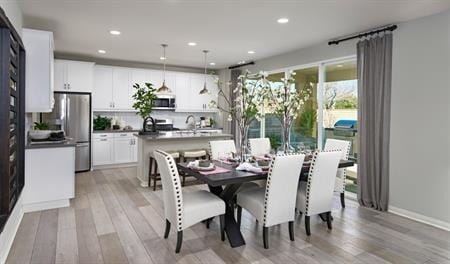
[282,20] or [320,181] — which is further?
[282,20]

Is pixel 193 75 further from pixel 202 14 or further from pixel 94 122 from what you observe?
pixel 202 14

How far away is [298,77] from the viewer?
5.77m

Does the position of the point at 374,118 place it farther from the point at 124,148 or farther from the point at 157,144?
the point at 124,148

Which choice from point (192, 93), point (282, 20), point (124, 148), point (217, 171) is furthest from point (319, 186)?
point (192, 93)

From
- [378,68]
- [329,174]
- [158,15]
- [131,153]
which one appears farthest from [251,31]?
[131,153]

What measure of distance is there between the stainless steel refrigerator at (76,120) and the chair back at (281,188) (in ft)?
16.5

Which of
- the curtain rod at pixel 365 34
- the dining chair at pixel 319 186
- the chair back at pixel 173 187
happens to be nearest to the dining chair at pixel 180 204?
the chair back at pixel 173 187

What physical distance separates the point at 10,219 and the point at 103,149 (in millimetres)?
3847

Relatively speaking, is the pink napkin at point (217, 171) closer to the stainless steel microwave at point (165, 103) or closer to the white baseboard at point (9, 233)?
the white baseboard at point (9, 233)

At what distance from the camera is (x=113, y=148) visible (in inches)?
268

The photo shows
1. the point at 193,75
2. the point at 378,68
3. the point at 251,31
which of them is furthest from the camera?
the point at 193,75

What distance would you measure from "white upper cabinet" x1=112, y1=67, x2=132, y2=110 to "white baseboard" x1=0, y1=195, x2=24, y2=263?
3.87 m

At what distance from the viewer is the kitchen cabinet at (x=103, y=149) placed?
259 inches

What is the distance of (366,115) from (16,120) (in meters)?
4.66
